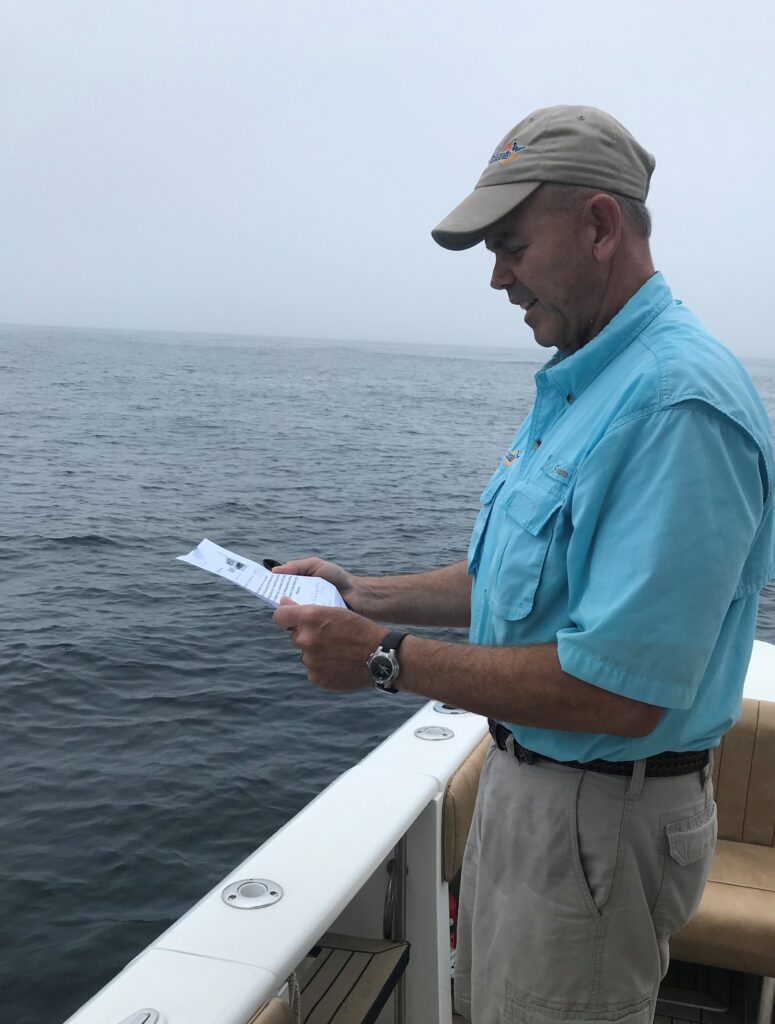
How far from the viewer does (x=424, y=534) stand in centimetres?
1598

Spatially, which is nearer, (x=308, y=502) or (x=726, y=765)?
(x=726, y=765)

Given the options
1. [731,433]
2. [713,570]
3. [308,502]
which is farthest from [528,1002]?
[308,502]

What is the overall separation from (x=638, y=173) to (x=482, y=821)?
1.03m

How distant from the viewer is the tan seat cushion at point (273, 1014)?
154 cm

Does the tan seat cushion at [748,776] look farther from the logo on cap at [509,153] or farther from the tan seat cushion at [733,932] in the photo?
the logo on cap at [509,153]

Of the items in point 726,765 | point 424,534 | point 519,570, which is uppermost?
point 519,570

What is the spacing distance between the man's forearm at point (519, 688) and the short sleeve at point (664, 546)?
34 millimetres

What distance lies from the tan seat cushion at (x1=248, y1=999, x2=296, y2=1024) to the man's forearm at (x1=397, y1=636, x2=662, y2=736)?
604mm

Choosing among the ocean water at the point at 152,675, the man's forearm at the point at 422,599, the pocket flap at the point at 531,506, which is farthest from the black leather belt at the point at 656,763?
the ocean water at the point at 152,675

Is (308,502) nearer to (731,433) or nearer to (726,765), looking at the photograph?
(726,765)

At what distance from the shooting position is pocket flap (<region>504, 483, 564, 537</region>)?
1347 mm

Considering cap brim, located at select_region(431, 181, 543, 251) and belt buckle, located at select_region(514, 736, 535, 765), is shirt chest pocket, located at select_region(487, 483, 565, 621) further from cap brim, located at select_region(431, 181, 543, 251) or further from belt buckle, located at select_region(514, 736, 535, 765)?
cap brim, located at select_region(431, 181, 543, 251)

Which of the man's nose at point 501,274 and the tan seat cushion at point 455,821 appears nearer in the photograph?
the man's nose at point 501,274

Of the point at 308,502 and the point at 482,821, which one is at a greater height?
the point at 482,821
